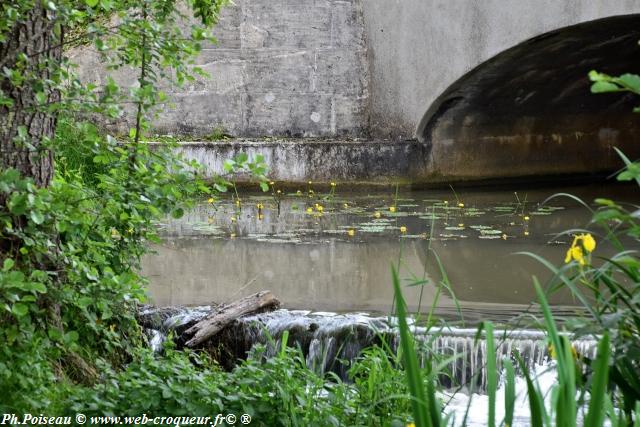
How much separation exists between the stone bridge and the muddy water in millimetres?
743

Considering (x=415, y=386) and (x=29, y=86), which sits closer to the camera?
(x=415, y=386)

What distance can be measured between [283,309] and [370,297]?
27.1 inches

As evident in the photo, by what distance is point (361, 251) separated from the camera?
6.39m

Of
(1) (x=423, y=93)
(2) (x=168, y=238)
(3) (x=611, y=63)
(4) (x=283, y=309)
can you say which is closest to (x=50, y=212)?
(4) (x=283, y=309)

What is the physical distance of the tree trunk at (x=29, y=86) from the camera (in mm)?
2758

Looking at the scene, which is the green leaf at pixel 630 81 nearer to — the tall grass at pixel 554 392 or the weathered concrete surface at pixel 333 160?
the tall grass at pixel 554 392

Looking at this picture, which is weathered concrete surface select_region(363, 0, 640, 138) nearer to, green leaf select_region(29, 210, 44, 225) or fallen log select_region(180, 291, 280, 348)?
fallen log select_region(180, 291, 280, 348)

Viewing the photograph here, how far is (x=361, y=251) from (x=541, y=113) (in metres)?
5.24

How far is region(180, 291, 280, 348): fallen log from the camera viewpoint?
420 centimetres

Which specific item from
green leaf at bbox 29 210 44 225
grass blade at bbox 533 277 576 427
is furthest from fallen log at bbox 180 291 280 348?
grass blade at bbox 533 277 576 427

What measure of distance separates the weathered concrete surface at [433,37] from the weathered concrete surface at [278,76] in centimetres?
23

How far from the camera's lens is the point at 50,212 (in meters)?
2.61

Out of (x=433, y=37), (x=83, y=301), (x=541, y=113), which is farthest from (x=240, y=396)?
(x=541, y=113)

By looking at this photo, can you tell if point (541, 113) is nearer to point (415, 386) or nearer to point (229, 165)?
point (229, 165)
